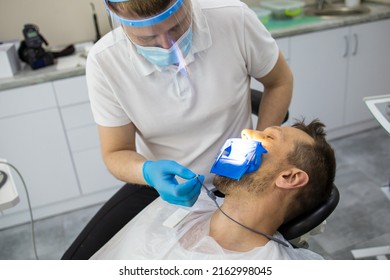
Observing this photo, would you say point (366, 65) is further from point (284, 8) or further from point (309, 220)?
point (309, 220)

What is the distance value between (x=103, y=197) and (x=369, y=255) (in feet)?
5.61

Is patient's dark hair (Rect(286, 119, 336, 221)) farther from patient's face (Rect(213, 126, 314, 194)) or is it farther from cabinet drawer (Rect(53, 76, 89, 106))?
cabinet drawer (Rect(53, 76, 89, 106))

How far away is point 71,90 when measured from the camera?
2295 mm

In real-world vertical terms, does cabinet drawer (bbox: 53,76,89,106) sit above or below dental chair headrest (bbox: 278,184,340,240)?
above

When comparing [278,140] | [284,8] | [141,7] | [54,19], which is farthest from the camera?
[284,8]

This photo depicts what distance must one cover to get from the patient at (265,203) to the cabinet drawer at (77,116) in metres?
1.30

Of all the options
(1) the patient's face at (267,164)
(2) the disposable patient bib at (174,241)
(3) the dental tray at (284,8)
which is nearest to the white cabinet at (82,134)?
(2) the disposable patient bib at (174,241)

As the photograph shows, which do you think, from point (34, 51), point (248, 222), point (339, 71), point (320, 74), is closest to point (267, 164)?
point (248, 222)

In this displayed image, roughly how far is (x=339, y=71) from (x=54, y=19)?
82.9 inches

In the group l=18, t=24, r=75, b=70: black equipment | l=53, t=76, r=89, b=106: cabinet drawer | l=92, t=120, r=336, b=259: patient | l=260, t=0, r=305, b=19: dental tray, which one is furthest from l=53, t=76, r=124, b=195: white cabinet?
l=260, t=0, r=305, b=19: dental tray

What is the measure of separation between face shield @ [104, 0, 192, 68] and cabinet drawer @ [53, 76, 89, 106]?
1.21 meters

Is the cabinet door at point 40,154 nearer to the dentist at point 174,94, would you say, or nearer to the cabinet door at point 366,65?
the dentist at point 174,94

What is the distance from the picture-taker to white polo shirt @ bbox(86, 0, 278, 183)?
4.13ft

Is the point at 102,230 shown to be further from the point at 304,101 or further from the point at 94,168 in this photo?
the point at 304,101
